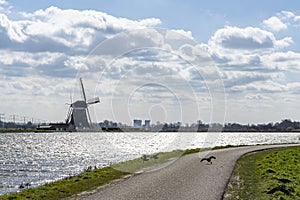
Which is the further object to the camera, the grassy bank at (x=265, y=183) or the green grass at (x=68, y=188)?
the green grass at (x=68, y=188)

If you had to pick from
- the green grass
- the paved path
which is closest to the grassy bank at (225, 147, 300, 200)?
the paved path

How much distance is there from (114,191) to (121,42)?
58.0ft

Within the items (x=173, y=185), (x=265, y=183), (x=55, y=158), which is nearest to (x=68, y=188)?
(x=173, y=185)

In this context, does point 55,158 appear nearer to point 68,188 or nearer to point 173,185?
point 68,188

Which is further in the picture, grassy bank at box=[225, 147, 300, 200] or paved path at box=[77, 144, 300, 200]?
grassy bank at box=[225, 147, 300, 200]

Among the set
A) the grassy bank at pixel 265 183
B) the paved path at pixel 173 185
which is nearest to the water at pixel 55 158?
the paved path at pixel 173 185

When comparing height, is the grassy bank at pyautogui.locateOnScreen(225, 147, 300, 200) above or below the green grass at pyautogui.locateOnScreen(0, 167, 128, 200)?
above

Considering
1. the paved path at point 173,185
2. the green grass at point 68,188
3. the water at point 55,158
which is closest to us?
the paved path at point 173,185

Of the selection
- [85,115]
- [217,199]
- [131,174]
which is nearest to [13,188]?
[131,174]

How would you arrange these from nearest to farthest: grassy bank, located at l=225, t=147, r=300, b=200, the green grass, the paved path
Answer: the paved path → grassy bank, located at l=225, t=147, r=300, b=200 → the green grass

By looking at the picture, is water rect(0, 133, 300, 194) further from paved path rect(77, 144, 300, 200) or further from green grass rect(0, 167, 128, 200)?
paved path rect(77, 144, 300, 200)

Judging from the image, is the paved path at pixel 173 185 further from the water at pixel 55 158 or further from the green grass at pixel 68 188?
the water at pixel 55 158

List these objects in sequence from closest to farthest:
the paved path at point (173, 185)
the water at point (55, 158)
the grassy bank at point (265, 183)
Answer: the paved path at point (173, 185)
the grassy bank at point (265, 183)
the water at point (55, 158)

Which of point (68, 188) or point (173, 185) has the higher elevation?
point (173, 185)
